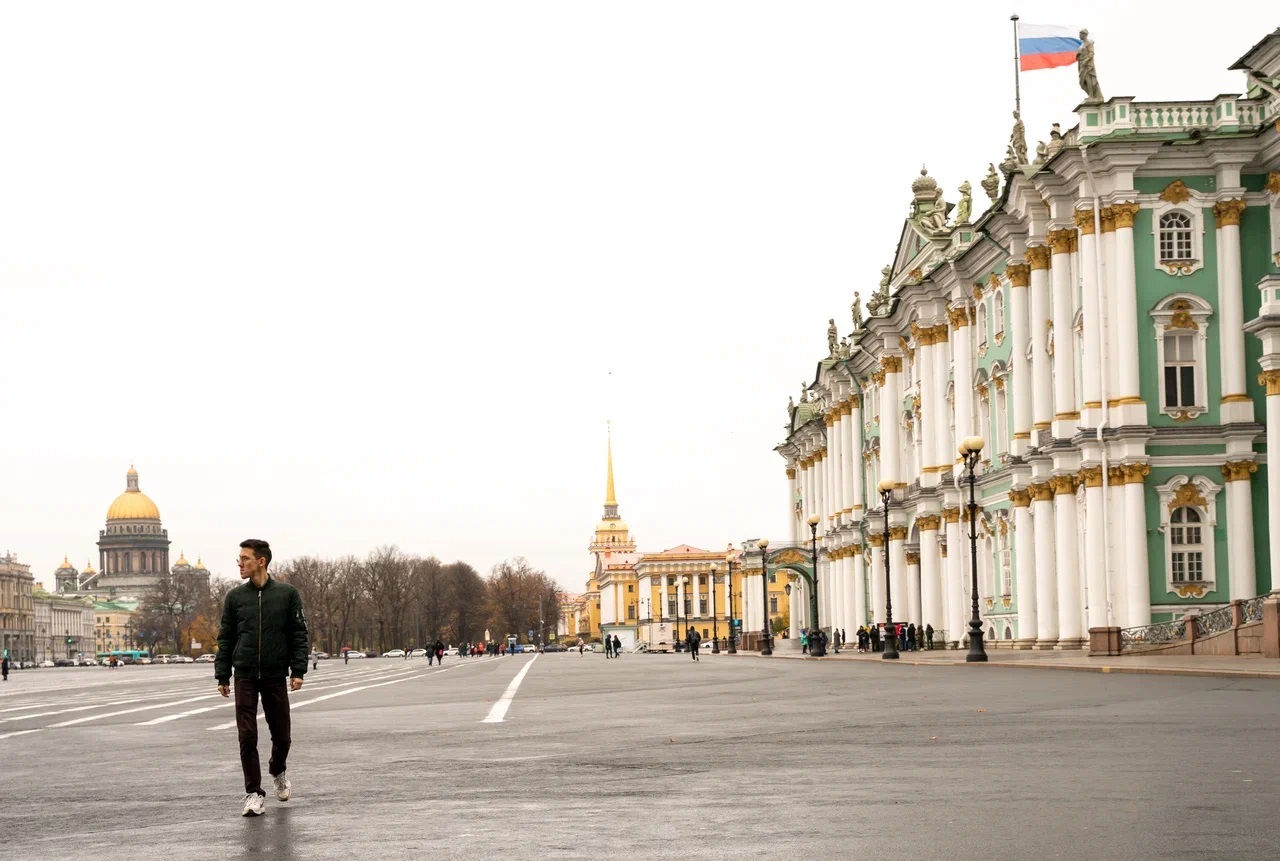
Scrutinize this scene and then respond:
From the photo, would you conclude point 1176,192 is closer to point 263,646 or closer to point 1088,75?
point 1088,75

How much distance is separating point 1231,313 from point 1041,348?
7134mm

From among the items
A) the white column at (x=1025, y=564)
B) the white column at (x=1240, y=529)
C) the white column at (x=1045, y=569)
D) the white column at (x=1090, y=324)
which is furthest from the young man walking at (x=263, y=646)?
the white column at (x=1025, y=564)

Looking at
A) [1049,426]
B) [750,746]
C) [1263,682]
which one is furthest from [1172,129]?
[750,746]

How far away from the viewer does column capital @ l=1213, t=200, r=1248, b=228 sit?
50438 mm

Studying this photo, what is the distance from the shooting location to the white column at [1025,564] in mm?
57750

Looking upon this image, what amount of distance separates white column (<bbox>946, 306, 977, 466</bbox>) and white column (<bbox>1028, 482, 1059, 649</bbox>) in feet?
31.4

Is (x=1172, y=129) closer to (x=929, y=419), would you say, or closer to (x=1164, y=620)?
(x=1164, y=620)

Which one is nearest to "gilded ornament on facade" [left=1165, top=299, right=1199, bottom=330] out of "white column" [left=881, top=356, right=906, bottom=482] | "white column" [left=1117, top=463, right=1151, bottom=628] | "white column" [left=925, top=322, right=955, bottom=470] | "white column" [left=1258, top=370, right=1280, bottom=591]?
"white column" [left=1117, top=463, right=1151, bottom=628]

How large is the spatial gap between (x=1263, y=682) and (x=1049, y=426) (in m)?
30.1

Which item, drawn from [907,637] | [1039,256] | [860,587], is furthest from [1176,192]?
[860,587]

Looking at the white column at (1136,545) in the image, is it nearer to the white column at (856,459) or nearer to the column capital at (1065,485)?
the column capital at (1065,485)

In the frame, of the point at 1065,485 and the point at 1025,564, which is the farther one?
the point at 1025,564

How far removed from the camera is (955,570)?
67.1m

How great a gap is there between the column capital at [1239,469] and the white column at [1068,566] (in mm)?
4546
